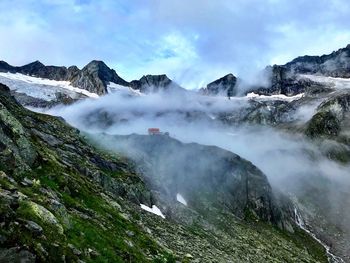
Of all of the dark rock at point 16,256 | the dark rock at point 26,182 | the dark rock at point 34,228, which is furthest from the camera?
the dark rock at point 26,182

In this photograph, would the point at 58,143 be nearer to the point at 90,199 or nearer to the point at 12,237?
the point at 90,199

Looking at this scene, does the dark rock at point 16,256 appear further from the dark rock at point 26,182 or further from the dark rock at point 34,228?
the dark rock at point 26,182

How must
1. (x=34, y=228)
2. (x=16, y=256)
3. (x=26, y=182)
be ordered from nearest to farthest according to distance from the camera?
(x=16, y=256) → (x=34, y=228) → (x=26, y=182)

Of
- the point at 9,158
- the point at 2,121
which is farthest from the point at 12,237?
the point at 2,121

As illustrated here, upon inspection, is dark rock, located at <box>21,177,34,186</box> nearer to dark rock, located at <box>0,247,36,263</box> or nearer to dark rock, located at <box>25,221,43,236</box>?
dark rock, located at <box>25,221,43,236</box>

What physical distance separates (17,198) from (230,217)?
164 m

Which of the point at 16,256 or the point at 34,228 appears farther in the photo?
the point at 34,228

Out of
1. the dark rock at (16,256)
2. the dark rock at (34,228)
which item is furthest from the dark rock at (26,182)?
the dark rock at (16,256)

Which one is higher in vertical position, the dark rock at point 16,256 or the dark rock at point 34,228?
the dark rock at point 34,228

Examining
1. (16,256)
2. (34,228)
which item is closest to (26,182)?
(34,228)

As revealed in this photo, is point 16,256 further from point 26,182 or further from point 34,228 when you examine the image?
point 26,182

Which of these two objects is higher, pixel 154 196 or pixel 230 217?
pixel 154 196

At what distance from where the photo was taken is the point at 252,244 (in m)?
149

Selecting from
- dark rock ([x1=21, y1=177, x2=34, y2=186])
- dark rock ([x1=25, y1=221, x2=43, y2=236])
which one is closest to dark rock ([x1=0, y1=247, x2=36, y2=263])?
dark rock ([x1=25, y1=221, x2=43, y2=236])
